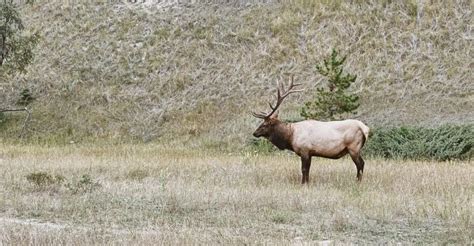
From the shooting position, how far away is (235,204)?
1003cm

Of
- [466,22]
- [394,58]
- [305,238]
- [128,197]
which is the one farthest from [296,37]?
[305,238]

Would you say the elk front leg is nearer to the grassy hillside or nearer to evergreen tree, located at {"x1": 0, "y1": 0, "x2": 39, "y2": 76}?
the grassy hillside

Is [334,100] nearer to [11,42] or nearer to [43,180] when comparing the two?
[43,180]

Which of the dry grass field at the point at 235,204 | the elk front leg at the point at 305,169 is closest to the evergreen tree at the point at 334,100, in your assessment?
the dry grass field at the point at 235,204

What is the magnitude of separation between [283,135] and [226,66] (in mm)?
15983

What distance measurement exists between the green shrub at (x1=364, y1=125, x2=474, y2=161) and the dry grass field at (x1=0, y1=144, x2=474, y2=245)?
215cm

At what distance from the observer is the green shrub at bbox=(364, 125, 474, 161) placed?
17609 mm

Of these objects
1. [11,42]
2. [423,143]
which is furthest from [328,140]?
[11,42]

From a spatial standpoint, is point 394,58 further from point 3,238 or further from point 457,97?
point 3,238

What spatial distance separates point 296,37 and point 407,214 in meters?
21.0

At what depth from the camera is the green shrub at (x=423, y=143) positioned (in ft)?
57.8

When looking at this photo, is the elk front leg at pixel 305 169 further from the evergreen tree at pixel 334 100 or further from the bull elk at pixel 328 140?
the evergreen tree at pixel 334 100

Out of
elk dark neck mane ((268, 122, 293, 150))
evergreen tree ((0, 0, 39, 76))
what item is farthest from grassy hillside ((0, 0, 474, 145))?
elk dark neck mane ((268, 122, 293, 150))

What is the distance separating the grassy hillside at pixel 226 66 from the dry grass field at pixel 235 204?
29.1 ft
